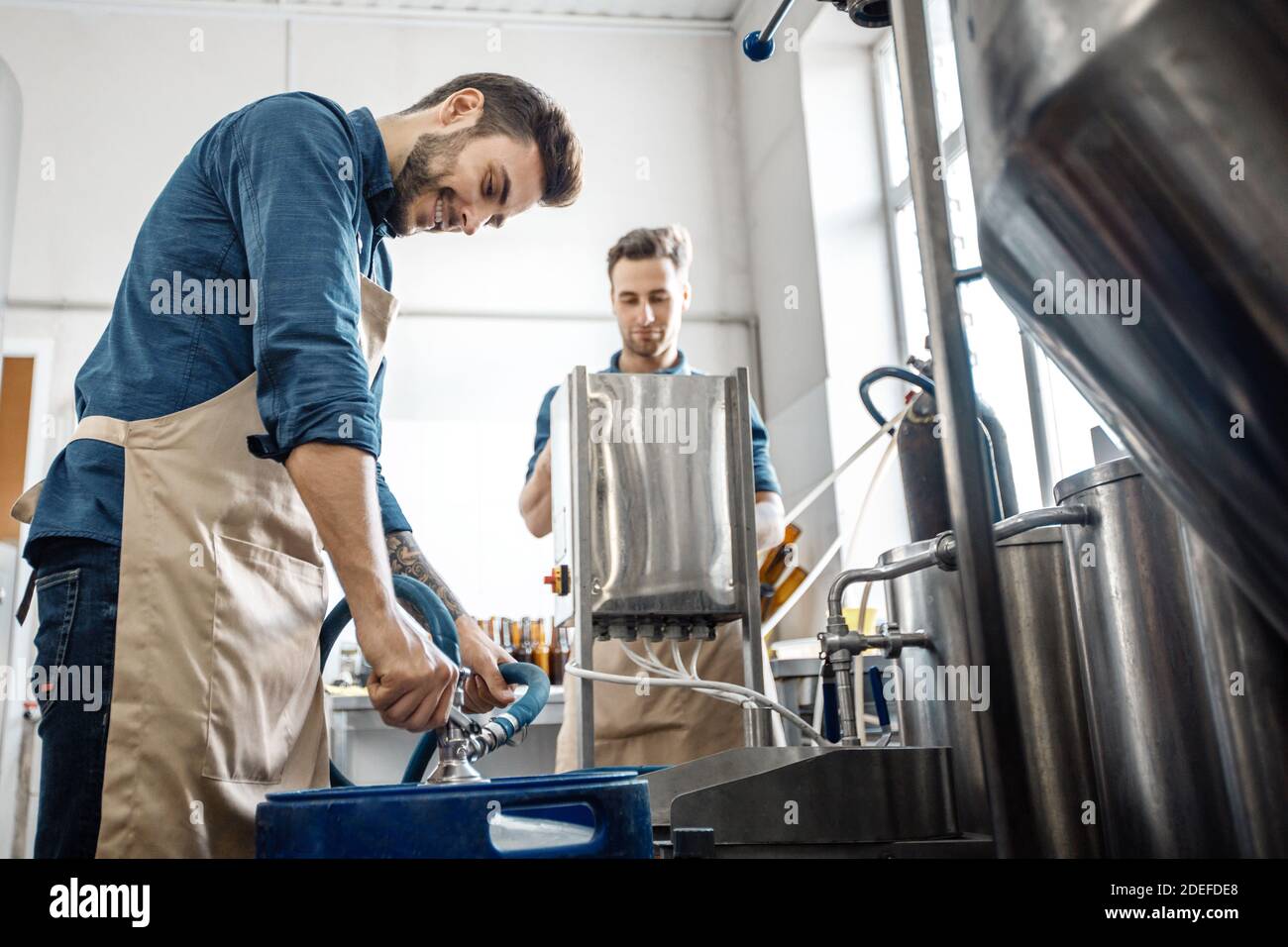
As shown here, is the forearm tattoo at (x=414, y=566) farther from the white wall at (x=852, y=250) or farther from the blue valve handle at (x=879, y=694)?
the white wall at (x=852, y=250)

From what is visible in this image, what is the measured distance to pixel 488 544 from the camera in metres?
3.93

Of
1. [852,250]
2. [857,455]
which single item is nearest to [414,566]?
[857,455]

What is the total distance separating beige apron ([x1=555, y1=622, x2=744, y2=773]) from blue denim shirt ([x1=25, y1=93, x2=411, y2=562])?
0.92 meters

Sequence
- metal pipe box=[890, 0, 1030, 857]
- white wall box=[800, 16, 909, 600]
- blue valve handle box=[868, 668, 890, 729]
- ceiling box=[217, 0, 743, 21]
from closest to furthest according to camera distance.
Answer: metal pipe box=[890, 0, 1030, 857] < blue valve handle box=[868, 668, 890, 729] < white wall box=[800, 16, 909, 600] < ceiling box=[217, 0, 743, 21]

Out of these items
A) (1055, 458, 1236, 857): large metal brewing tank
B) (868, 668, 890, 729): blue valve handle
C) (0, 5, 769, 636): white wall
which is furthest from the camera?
(0, 5, 769, 636): white wall

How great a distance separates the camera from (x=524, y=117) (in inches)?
51.0

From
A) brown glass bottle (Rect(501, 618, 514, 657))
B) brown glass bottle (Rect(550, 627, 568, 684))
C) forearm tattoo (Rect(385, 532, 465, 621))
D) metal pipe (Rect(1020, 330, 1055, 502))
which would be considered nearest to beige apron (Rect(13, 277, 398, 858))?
forearm tattoo (Rect(385, 532, 465, 621))

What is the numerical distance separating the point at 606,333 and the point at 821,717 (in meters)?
2.59

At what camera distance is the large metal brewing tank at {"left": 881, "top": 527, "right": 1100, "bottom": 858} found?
1081 millimetres

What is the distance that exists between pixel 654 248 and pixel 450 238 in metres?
2.06

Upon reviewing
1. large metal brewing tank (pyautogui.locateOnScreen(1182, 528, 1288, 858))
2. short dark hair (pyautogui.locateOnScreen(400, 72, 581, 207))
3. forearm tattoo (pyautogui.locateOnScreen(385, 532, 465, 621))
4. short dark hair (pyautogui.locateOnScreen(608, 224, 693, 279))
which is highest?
short dark hair (pyautogui.locateOnScreen(608, 224, 693, 279))

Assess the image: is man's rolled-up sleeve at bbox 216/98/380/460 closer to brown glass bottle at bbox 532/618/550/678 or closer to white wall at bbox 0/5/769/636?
brown glass bottle at bbox 532/618/550/678

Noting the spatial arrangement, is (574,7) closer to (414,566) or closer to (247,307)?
(414,566)
